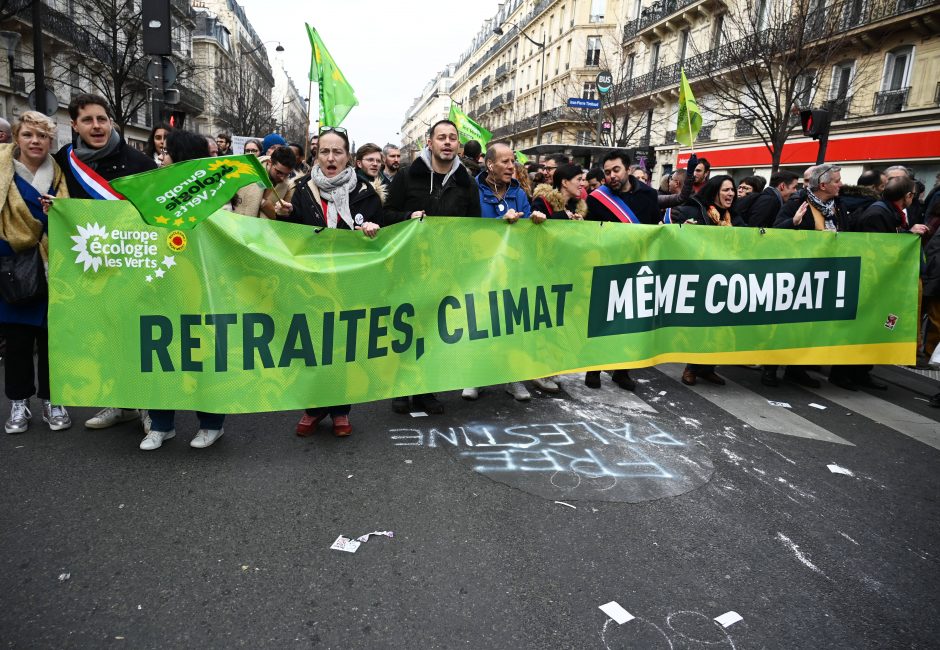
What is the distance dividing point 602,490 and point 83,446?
311 cm

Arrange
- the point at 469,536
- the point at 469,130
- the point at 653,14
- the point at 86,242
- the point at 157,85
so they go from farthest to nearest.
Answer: the point at 653,14
the point at 469,130
the point at 157,85
the point at 86,242
the point at 469,536

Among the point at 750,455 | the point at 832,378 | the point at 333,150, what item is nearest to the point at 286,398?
the point at 333,150

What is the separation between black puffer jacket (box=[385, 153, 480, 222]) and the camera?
4.58m

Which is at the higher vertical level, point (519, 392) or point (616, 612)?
point (519, 392)

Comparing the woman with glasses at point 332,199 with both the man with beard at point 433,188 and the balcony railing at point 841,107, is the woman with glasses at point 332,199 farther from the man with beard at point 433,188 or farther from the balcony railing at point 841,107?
the balcony railing at point 841,107

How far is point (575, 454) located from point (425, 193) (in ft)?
7.06

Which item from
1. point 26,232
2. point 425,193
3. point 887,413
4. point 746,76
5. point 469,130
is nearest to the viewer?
point 26,232

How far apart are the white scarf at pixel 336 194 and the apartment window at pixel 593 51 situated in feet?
159

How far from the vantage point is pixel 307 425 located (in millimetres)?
4105

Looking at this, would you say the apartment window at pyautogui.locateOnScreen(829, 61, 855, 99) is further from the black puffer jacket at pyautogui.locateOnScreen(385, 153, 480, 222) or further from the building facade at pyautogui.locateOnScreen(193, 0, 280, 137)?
the building facade at pyautogui.locateOnScreen(193, 0, 280, 137)

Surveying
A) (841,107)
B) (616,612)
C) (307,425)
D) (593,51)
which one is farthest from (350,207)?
(593,51)

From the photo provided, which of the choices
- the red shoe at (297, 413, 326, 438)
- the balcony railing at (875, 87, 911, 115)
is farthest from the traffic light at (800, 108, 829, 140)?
the balcony railing at (875, 87, 911, 115)

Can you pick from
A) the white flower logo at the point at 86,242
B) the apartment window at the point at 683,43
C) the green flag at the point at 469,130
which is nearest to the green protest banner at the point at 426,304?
the white flower logo at the point at 86,242

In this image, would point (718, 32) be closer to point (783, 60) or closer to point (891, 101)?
point (891, 101)
